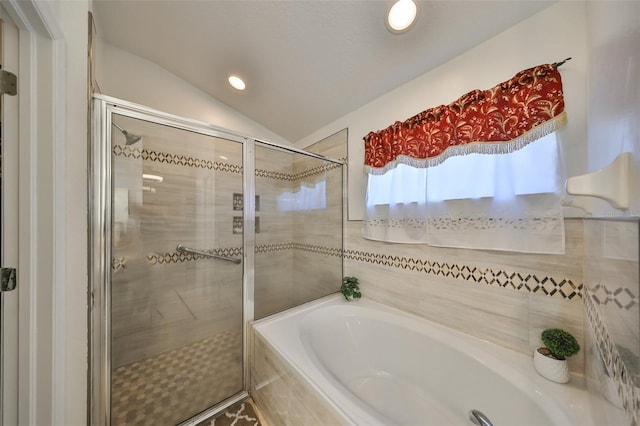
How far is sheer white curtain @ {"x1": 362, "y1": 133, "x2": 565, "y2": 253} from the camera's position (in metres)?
0.88

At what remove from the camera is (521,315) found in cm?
98

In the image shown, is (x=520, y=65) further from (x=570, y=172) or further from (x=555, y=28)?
(x=570, y=172)

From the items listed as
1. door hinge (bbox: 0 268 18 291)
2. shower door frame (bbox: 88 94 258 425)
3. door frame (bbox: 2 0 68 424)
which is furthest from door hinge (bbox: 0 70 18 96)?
door hinge (bbox: 0 268 18 291)

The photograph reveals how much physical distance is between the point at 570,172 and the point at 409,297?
1.01 metres

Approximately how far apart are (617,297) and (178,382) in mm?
1833

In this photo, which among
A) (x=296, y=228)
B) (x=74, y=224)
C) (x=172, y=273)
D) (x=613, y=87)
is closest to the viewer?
(x=613, y=87)

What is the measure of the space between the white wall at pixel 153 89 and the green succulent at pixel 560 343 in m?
1.94

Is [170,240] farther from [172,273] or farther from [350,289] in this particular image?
[350,289]

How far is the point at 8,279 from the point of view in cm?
63

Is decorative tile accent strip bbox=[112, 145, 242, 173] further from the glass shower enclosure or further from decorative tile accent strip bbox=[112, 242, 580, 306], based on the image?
decorative tile accent strip bbox=[112, 242, 580, 306]

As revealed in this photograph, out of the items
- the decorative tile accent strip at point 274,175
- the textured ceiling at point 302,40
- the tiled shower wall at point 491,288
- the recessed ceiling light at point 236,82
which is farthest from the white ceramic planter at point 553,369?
the recessed ceiling light at point 236,82

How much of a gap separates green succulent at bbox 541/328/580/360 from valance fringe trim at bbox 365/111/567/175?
0.81 metres

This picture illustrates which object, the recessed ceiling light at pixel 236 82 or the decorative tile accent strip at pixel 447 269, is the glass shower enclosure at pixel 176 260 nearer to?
the decorative tile accent strip at pixel 447 269

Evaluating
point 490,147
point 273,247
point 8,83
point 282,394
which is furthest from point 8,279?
point 490,147
